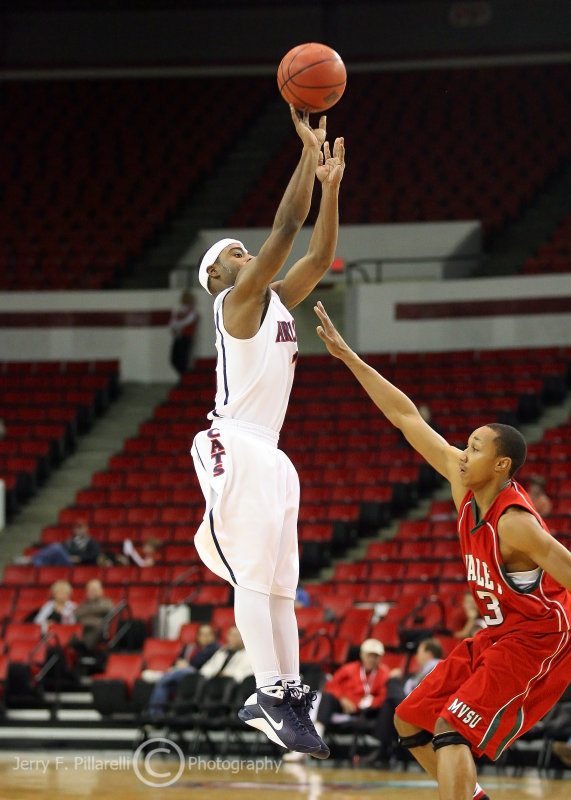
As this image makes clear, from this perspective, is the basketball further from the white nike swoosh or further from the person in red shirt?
the person in red shirt

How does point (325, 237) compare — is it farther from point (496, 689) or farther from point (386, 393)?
point (496, 689)

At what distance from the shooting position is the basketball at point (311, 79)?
18.9 feet

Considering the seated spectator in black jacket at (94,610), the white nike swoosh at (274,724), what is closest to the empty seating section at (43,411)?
the seated spectator in black jacket at (94,610)

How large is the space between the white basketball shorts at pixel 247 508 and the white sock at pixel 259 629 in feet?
0.15

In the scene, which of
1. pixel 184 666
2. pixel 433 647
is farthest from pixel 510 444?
pixel 184 666

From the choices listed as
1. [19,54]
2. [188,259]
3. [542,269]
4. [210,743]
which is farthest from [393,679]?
[19,54]

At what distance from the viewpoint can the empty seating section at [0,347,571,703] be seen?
14.0 metres

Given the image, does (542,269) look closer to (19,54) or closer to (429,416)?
(429,416)

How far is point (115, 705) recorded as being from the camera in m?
13.3

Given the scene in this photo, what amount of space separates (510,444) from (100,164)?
20.8 metres

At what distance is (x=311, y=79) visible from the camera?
574 cm

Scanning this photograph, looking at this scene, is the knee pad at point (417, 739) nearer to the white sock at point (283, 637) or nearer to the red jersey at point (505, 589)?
the red jersey at point (505, 589)

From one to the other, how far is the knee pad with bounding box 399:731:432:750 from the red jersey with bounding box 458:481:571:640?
0.60 meters

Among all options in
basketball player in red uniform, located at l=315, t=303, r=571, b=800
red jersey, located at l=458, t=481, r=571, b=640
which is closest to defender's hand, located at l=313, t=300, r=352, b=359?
basketball player in red uniform, located at l=315, t=303, r=571, b=800
